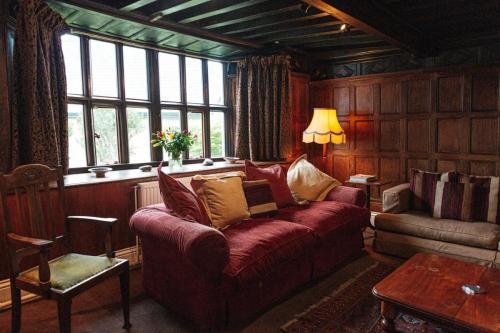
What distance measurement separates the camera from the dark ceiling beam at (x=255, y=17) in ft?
10.1

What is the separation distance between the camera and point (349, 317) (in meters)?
2.27

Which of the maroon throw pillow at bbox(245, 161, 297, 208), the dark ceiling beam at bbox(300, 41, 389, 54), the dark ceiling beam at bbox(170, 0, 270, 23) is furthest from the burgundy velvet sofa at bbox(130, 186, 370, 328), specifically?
the dark ceiling beam at bbox(300, 41, 389, 54)

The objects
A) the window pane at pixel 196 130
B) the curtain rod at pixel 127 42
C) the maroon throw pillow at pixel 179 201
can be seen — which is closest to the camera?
the maroon throw pillow at pixel 179 201

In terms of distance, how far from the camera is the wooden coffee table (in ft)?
5.41

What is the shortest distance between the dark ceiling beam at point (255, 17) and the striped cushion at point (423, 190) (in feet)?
6.73

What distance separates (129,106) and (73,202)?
1311 mm

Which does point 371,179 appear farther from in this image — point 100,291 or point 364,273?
point 100,291

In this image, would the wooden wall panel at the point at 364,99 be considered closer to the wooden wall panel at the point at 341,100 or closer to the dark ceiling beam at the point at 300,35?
the wooden wall panel at the point at 341,100

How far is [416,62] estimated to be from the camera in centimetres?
435

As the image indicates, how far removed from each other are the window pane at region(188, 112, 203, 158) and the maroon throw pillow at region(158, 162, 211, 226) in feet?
5.99

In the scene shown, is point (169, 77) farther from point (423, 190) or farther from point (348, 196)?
point (423, 190)

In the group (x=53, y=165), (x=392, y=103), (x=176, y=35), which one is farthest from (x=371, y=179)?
(x=53, y=165)

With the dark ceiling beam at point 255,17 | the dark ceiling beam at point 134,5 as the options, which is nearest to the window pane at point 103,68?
the dark ceiling beam at point 134,5

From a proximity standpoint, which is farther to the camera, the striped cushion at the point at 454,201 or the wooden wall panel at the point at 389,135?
the wooden wall panel at the point at 389,135
